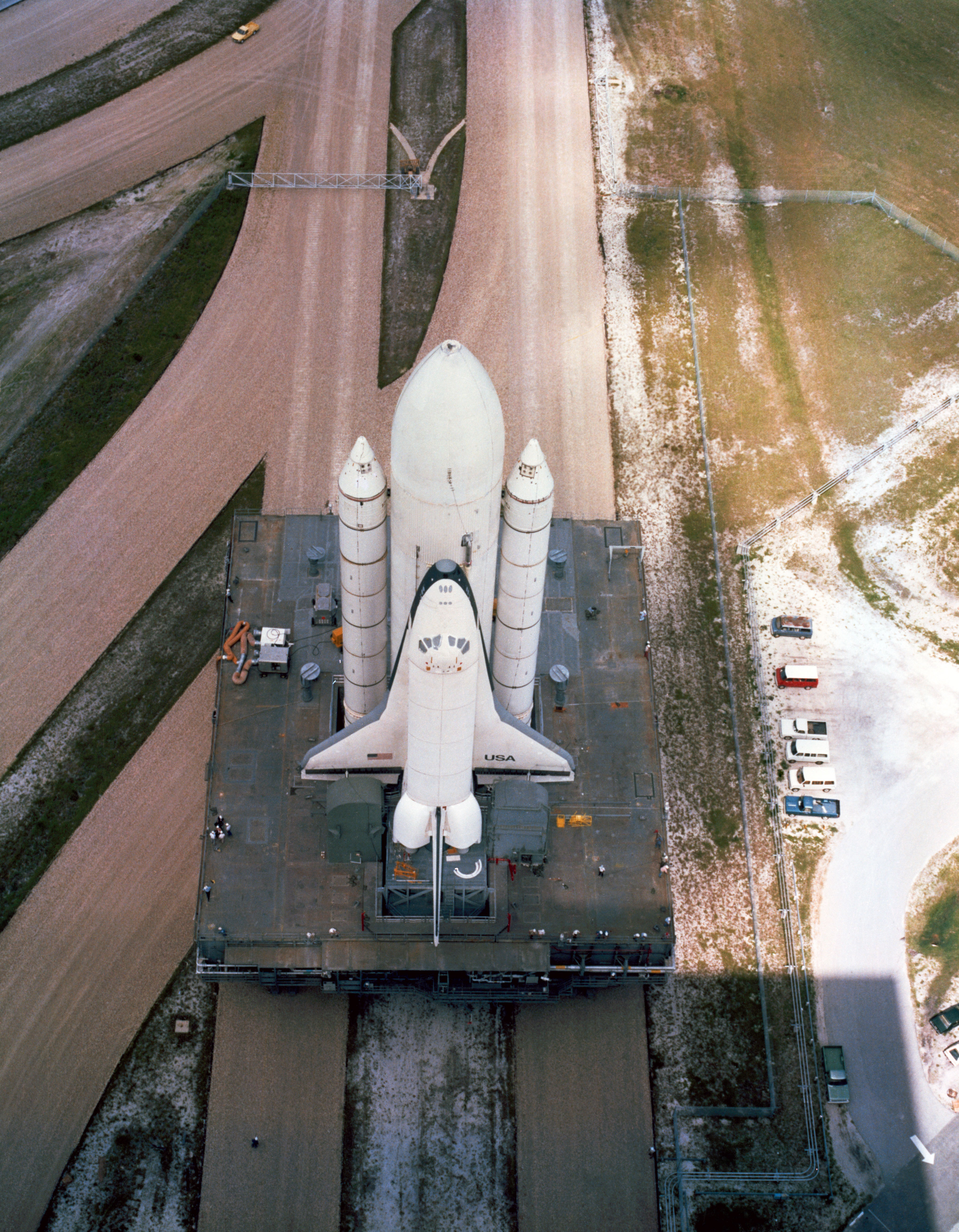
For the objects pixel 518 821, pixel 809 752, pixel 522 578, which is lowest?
pixel 518 821

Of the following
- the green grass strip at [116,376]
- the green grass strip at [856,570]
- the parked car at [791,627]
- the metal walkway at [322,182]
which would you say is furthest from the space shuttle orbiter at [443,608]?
the metal walkway at [322,182]

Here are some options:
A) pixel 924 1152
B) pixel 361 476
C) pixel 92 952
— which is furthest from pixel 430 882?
pixel 924 1152

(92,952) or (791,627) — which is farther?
(791,627)

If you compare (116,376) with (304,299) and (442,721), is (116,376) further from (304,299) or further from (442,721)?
(442,721)

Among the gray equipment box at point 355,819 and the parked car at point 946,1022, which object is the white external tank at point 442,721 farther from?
the parked car at point 946,1022

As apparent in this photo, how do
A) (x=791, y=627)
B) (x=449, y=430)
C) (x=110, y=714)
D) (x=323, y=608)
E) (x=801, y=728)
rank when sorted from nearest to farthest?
(x=449, y=430)
(x=323, y=608)
(x=110, y=714)
(x=801, y=728)
(x=791, y=627)

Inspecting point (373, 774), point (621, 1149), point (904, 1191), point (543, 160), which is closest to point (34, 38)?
point (543, 160)
